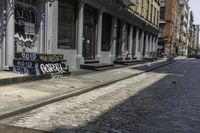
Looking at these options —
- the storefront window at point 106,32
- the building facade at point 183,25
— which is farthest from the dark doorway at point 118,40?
the building facade at point 183,25

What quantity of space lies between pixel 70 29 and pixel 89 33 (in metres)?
3.64

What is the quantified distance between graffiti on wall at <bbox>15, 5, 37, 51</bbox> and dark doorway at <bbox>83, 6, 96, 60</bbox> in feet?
23.7

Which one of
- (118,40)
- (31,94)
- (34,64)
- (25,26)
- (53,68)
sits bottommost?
(31,94)

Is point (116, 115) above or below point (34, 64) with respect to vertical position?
below

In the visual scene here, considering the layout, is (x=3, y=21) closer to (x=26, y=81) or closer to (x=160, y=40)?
(x=26, y=81)

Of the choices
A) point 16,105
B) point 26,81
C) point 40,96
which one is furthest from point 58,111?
point 26,81

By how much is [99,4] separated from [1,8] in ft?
36.9

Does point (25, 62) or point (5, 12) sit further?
point (5, 12)

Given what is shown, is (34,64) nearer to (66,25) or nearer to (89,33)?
(66,25)

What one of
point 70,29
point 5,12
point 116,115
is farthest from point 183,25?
point 116,115

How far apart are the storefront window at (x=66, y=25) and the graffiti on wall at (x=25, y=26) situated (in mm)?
3118

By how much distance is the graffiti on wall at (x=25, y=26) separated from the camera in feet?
54.5

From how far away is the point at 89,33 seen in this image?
25.8 m

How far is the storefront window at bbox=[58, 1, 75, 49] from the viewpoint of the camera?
68.9 ft
